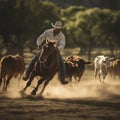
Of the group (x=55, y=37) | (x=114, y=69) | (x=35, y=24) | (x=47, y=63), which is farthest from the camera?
(x=35, y=24)

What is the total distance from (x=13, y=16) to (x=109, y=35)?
20.0 meters

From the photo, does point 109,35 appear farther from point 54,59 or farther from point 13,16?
point 54,59

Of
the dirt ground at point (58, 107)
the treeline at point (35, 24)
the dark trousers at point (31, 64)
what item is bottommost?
the dirt ground at point (58, 107)

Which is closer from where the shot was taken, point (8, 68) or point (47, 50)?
point (47, 50)

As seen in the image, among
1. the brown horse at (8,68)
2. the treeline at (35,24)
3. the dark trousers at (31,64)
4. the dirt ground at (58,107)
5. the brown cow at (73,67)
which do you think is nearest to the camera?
the dirt ground at (58,107)

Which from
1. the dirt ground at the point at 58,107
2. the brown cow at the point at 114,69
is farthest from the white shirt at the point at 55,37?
the brown cow at the point at 114,69

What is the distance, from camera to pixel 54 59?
47.9 feet

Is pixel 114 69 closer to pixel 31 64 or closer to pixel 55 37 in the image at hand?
pixel 55 37

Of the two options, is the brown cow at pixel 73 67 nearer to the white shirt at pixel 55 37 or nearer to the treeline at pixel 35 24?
the white shirt at pixel 55 37

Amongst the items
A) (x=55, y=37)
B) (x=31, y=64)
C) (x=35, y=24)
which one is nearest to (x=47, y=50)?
(x=55, y=37)

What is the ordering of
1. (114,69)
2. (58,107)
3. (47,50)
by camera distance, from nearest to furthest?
1. (58,107)
2. (47,50)
3. (114,69)

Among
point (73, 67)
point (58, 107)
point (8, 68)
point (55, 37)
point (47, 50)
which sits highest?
point (55, 37)

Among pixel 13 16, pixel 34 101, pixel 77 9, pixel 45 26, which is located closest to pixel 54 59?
pixel 34 101

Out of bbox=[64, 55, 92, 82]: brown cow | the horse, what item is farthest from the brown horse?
the horse
